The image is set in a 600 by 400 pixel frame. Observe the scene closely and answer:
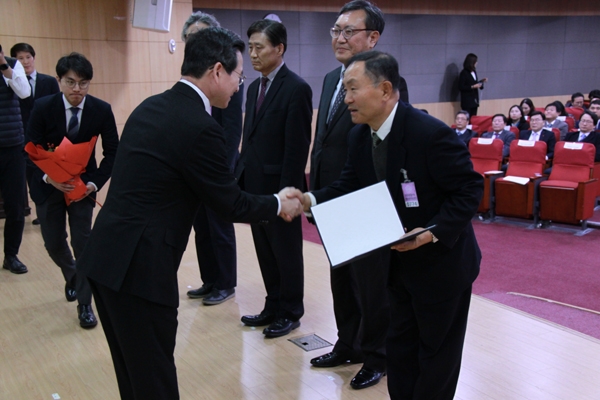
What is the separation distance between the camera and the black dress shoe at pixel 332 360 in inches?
114

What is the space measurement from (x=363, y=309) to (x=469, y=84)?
9383 mm

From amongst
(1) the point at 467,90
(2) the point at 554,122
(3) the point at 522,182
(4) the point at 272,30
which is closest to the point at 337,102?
(4) the point at 272,30

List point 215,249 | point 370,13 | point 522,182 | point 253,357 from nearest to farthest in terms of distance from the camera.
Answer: point 370,13 < point 253,357 < point 215,249 < point 522,182

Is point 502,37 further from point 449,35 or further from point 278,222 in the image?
point 278,222

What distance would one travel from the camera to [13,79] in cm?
435

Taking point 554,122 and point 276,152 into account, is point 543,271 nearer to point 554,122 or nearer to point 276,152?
point 276,152

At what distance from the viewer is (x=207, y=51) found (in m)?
1.87

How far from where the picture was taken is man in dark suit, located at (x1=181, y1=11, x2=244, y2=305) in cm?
364

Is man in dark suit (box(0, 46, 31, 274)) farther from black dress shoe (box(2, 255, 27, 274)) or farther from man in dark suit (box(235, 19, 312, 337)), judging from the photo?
man in dark suit (box(235, 19, 312, 337))

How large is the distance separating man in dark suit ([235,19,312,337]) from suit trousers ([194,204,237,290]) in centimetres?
45

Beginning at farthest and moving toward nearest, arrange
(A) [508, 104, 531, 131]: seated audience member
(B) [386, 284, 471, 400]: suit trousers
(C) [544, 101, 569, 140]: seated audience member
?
(A) [508, 104, 531, 131]: seated audience member
(C) [544, 101, 569, 140]: seated audience member
(B) [386, 284, 471, 400]: suit trousers

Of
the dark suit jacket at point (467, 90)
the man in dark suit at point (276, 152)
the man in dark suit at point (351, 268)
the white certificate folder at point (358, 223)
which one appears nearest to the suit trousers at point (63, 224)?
the man in dark suit at point (276, 152)

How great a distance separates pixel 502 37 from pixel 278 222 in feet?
34.9

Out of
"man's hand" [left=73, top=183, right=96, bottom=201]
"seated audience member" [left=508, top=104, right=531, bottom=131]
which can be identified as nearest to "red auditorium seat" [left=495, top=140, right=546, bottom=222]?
"seated audience member" [left=508, top=104, right=531, bottom=131]
